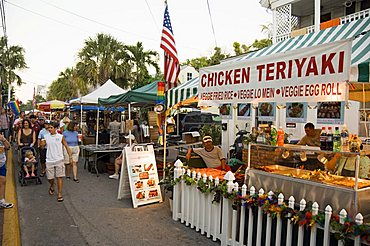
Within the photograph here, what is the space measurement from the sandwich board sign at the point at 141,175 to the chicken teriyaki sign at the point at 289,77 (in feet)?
7.50

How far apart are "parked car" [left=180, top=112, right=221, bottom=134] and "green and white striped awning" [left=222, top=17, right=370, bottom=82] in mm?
13237

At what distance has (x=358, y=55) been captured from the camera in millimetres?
3949

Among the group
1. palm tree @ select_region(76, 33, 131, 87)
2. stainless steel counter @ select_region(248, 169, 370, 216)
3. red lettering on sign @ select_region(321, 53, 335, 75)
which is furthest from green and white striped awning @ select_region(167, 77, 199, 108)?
palm tree @ select_region(76, 33, 131, 87)

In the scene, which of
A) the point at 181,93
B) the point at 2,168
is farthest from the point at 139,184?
the point at 2,168

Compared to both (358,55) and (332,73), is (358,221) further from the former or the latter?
(358,55)

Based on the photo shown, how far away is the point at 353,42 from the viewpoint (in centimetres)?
450

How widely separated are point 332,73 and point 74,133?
6895 mm

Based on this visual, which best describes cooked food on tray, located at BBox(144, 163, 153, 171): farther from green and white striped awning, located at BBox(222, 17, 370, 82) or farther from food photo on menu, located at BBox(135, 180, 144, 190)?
green and white striped awning, located at BBox(222, 17, 370, 82)

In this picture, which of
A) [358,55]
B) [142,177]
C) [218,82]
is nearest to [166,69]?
[218,82]

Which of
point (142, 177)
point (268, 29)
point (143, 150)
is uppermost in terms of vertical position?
point (268, 29)

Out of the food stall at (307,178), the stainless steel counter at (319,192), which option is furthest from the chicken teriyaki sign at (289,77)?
the stainless steel counter at (319,192)

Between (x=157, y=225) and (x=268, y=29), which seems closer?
(x=157, y=225)

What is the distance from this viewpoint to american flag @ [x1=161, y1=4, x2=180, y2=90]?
6.16 meters

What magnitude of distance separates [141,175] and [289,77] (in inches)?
147
